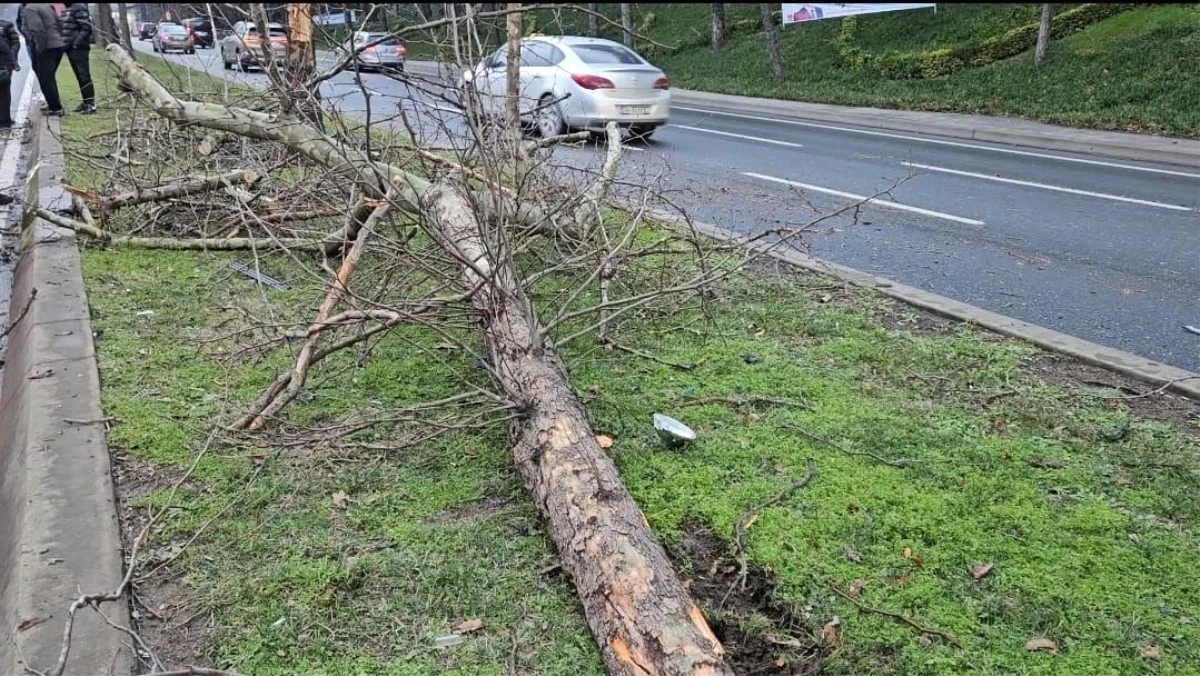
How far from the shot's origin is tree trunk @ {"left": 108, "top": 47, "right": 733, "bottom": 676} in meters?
2.18

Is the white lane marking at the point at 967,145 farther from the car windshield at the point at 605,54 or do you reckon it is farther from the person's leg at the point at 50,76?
the person's leg at the point at 50,76

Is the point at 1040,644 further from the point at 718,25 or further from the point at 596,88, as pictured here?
the point at 718,25

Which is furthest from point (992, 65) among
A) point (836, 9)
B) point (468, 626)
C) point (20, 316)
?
point (468, 626)

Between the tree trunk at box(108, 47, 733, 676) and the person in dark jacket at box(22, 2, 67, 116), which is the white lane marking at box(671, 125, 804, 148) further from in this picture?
the tree trunk at box(108, 47, 733, 676)

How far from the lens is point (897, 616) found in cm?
246

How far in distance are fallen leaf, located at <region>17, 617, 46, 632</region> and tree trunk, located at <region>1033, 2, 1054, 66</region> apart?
18.0 metres

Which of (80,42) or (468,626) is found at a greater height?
(80,42)

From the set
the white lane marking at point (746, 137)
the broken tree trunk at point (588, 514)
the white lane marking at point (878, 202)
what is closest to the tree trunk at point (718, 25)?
the white lane marking at point (746, 137)

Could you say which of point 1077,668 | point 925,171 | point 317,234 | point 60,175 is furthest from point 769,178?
point 1077,668

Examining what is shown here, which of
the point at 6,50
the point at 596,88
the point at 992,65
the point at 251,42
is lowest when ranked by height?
the point at 992,65

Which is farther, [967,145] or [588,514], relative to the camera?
[967,145]

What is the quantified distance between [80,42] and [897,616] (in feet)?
44.0

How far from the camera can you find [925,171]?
412 inches

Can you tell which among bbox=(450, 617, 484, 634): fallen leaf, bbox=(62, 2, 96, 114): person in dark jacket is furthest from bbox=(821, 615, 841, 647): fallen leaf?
bbox=(62, 2, 96, 114): person in dark jacket
